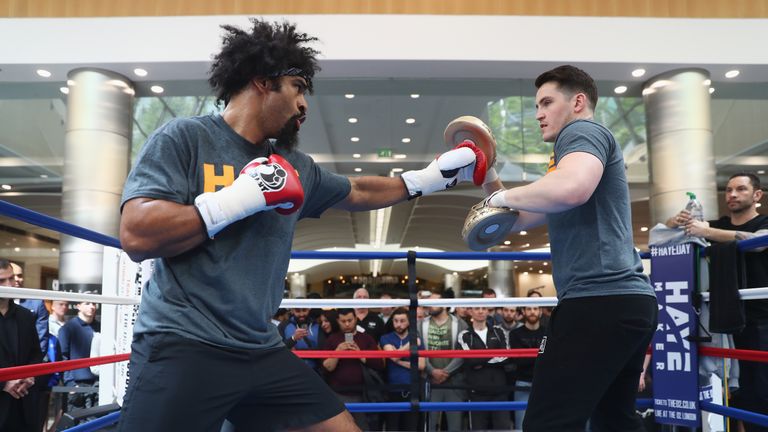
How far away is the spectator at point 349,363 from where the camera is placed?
4.36 metres

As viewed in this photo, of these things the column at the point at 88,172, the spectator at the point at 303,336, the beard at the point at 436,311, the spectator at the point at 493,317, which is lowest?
the spectator at the point at 303,336

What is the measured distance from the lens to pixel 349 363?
14.6 ft

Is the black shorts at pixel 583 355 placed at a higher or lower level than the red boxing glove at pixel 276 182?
lower

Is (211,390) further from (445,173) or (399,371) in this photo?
(399,371)

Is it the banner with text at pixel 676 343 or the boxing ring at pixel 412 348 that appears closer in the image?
the boxing ring at pixel 412 348

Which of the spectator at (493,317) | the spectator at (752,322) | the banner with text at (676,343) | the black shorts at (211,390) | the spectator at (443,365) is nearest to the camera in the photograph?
the black shorts at (211,390)

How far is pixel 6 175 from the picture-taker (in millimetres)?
6941

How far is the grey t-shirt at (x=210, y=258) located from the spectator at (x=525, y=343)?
11.0ft

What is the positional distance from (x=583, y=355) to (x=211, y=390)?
857 millimetres

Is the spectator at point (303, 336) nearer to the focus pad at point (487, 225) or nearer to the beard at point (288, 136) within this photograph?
the focus pad at point (487, 225)

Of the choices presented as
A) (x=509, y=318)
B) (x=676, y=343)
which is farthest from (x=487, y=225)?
(x=509, y=318)

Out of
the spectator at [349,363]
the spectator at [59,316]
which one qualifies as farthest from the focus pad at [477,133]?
the spectator at [59,316]

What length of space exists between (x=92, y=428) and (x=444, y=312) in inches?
126

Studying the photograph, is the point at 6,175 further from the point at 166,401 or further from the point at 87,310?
the point at 166,401
